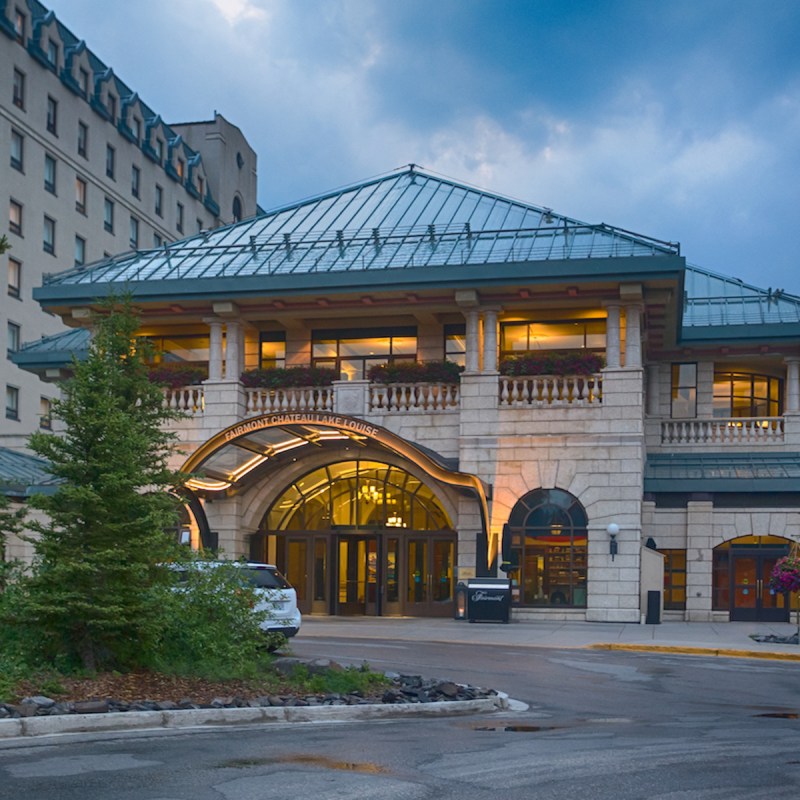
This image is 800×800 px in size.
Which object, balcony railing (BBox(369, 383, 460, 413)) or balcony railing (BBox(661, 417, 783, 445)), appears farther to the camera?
balcony railing (BBox(661, 417, 783, 445))

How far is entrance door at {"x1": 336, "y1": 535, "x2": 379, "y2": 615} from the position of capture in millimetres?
36281

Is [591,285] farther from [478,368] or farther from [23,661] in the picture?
[23,661]

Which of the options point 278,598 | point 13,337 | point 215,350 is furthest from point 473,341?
point 13,337

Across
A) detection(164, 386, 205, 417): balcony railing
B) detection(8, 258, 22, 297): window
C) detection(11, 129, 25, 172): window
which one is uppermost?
detection(11, 129, 25, 172): window

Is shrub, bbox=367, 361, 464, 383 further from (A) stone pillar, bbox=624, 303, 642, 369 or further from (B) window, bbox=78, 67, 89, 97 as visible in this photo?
(B) window, bbox=78, 67, 89, 97

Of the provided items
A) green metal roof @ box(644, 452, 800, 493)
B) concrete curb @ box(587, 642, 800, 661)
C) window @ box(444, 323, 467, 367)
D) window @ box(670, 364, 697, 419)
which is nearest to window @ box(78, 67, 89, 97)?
window @ box(444, 323, 467, 367)

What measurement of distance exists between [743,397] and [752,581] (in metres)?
7.23

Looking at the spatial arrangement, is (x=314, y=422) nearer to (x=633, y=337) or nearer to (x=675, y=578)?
(x=633, y=337)

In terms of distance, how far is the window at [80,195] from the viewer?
66.6 m

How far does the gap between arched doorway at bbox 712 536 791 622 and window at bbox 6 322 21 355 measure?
123ft

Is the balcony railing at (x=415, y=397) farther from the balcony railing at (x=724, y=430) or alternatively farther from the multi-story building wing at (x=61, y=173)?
the multi-story building wing at (x=61, y=173)

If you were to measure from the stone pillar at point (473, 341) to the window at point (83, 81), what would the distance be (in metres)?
38.8

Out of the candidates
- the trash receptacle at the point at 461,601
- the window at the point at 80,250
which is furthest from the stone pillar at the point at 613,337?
the window at the point at 80,250

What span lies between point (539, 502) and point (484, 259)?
6.61 metres
